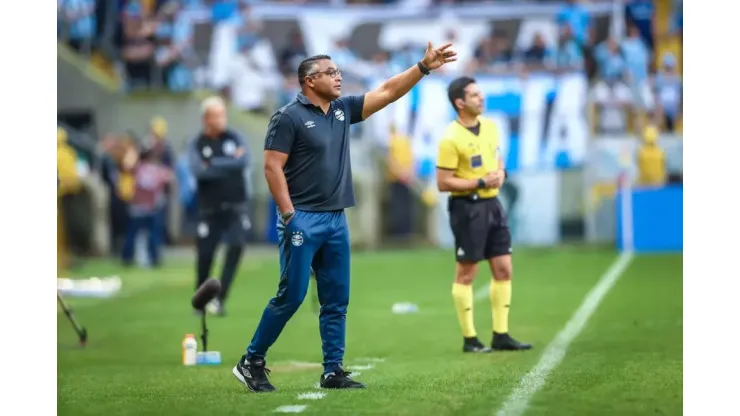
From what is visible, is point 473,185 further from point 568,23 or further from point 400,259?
point 568,23

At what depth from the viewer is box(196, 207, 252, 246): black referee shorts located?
1308 centimetres

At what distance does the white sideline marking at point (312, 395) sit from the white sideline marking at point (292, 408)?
25cm

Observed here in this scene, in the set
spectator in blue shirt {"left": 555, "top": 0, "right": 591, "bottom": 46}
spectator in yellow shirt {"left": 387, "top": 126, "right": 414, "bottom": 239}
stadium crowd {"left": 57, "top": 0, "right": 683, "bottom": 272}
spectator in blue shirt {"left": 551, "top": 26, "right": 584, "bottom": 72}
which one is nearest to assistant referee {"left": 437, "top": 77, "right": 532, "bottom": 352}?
stadium crowd {"left": 57, "top": 0, "right": 683, "bottom": 272}

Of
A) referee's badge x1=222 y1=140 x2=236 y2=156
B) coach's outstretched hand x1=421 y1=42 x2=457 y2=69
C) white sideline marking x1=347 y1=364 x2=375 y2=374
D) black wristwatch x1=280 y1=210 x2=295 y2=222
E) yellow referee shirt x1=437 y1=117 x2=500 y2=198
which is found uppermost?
coach's outstretched hand x1=421 y1=42 x2=457 y2=69

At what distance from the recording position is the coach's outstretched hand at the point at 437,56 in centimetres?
802

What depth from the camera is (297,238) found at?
799cm

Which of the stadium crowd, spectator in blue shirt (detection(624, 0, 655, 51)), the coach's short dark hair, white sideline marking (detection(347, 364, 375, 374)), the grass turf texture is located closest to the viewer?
the grass turf texture

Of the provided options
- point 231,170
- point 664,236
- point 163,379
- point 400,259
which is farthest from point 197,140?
point 664,236

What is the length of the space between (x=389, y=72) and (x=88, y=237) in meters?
6.52

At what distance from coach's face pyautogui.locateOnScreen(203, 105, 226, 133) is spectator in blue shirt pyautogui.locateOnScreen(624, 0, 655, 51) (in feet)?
47.0

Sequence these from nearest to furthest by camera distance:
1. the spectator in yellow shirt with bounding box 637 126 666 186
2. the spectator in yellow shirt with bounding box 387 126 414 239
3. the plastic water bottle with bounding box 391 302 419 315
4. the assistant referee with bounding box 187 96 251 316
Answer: the assistant referee with bounding box 187 96 251 316 < the plastic water bottle with bounding box 391 302 419 315 < the spectator in yellow shirt with bounding box 637 126 666 186 < the spectator in yellow shirt with bounding box 387 126 414 239

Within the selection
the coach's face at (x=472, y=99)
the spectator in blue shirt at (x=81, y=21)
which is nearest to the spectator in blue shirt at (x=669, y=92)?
the spectator in blue shirt at (x=81, y=21)

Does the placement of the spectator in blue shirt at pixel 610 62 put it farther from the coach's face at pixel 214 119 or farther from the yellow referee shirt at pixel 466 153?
the yellow referee shirt at pixel 466 153

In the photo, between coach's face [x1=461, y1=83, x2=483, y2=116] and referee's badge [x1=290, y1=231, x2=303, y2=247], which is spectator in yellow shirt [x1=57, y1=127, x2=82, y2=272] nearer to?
coach's face [x1=461, y1=83, x2=483, y2=116]
